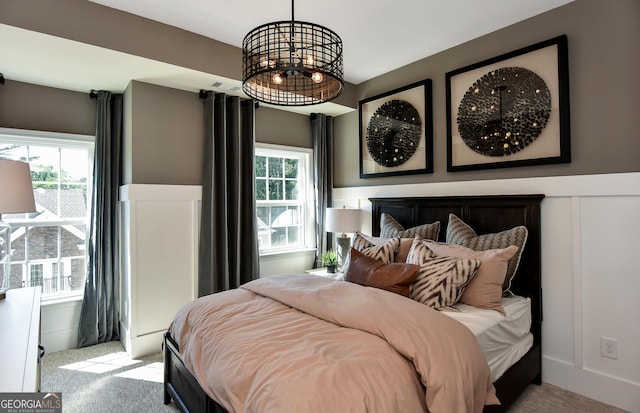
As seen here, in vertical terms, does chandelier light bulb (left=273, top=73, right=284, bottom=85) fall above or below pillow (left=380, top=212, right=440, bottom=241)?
above

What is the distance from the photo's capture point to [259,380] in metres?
1.34

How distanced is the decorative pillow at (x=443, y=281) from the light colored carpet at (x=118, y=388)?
0.85 meters

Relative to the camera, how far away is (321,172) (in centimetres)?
423

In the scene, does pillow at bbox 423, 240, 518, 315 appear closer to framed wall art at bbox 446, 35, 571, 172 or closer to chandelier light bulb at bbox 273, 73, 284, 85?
framed wall art at bbox 446, 35, 571, 172

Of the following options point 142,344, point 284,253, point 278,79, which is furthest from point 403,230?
point 142,344

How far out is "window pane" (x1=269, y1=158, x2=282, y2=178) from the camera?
412 cm

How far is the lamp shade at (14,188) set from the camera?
1798 millimetres

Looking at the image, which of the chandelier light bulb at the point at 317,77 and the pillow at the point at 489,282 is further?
the pillow at the point at 489,282

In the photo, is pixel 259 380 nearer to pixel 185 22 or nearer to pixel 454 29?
pixel 185 22

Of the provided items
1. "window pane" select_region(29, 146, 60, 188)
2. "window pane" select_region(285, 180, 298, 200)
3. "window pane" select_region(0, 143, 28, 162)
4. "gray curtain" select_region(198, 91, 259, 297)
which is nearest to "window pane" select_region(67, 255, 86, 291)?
"window pane" select_region(29, 146, 60, 188)

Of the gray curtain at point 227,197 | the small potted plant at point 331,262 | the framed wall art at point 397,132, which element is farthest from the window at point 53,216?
the framed wall art at point 397,132

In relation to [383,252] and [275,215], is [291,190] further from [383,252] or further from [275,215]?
[383,252]

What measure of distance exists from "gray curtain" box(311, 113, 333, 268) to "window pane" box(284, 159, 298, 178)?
9.7 inches

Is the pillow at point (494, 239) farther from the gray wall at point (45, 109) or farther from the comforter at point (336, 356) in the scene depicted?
the gray wall at point (45, 109)
